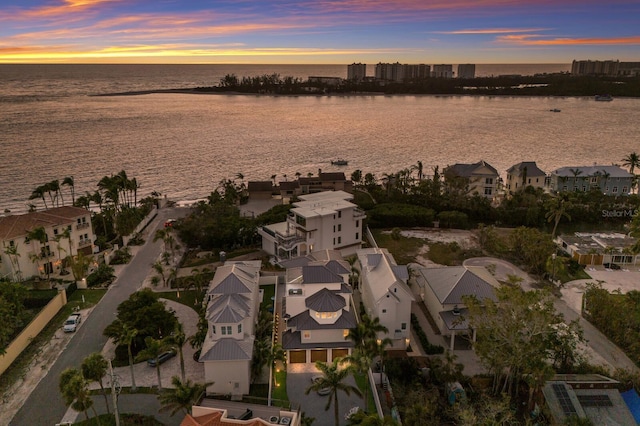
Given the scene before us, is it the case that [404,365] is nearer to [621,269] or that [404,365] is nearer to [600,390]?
[600,390]

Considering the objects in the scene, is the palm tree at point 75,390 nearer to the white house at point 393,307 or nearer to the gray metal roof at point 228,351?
the gray metal roof at point 228,351

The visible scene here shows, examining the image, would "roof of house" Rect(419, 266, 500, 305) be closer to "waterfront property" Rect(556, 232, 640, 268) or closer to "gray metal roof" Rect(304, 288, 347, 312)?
"gray metal roof" Rect(304, 288, 347, 312)

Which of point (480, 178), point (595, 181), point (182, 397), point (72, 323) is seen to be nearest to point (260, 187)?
point (480, 178)

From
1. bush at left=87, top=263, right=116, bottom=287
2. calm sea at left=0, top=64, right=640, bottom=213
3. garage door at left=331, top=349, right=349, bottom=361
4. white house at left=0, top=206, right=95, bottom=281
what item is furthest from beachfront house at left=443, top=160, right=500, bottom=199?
white house at left=0, top=206, right=95, bottom=281

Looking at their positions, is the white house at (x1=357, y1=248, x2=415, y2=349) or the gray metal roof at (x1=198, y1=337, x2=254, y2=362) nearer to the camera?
the gray metal roof at (x1=198, y1=337, x2=254, y2=362)

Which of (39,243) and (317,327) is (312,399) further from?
(39,243)

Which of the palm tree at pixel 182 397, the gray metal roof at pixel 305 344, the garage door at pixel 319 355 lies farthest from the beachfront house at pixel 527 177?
the palm tree at pixel 182 397

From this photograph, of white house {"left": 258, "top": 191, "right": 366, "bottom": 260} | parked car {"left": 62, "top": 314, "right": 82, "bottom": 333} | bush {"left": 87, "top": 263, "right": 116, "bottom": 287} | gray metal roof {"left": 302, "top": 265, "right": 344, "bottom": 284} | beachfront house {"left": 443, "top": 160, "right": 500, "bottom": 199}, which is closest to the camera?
gray metal roof {"left": 302, "top": 265, "right": 344, "bottom": 284}
